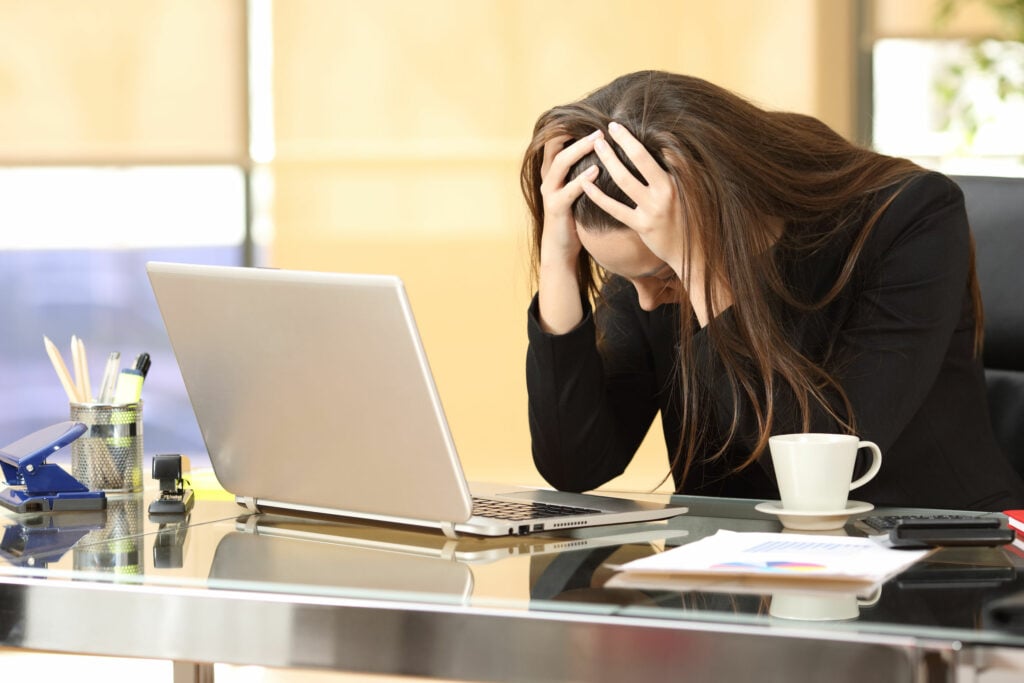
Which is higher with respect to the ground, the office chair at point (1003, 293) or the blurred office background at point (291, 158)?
the blurred office background at point (291, 158)

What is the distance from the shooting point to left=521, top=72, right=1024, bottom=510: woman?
135cm

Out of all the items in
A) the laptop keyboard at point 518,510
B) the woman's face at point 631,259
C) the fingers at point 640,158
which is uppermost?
the fingers at point 640,158

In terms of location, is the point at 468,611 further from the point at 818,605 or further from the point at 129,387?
the point at 129,387

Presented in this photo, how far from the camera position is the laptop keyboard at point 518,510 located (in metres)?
1.13

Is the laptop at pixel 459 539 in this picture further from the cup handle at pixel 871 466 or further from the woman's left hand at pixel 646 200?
the woman's left hand at pixel 646 200

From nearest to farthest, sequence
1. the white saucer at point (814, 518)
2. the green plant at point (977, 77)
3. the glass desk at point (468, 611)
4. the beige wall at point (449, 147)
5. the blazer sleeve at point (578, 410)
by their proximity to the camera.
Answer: the glass desk at point (468, 611) < the white saucer at point (814, 518) < the blazer sleeve at point (578, 410) < the green plant at point (977, 77) < the beige wall at point (449, 147)

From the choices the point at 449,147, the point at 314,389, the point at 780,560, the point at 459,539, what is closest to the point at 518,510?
the point at 459,539

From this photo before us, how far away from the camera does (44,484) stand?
1263 millimetres

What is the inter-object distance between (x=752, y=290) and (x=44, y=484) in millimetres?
734

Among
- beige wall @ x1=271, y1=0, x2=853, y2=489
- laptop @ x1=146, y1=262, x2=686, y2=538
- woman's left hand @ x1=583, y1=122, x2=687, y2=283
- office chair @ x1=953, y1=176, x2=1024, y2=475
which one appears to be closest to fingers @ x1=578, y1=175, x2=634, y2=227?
woman's left hand @ x1=583, y1=122, x2=687, y2=283

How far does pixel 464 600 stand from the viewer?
0.84 m

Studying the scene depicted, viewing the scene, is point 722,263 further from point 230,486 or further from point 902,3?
point 902,3

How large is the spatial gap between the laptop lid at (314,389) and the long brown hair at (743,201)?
0.42 meters

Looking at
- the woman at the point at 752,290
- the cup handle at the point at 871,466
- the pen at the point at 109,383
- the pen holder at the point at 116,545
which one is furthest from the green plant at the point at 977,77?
the pen holder at the point at 116,545
